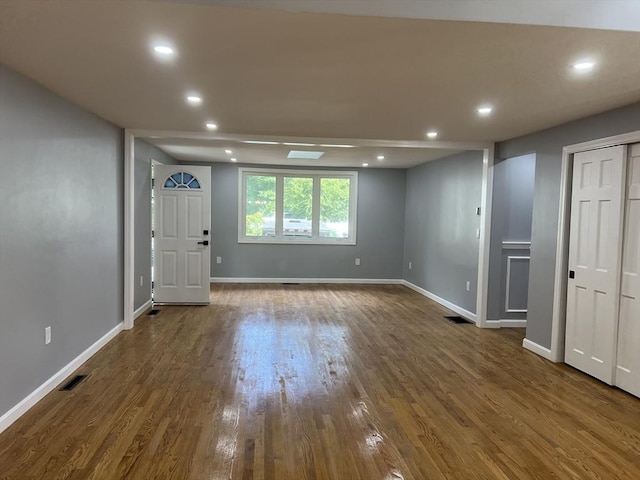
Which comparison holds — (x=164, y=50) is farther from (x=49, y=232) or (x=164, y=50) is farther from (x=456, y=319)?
(x=456, y=319)

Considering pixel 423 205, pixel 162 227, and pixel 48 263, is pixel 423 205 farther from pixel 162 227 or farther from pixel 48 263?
pixel 48 263

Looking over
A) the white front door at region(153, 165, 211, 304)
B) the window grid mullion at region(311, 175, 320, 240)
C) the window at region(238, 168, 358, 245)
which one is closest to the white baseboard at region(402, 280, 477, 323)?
the window at region(238, 168, 358, 245)

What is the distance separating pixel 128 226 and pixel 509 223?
4.60m

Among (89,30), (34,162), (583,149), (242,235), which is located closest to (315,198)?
(242,235)

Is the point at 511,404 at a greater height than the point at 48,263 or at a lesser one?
lesser

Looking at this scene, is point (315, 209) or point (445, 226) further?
point (315, 209)

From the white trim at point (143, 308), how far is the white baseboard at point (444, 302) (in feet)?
14.2

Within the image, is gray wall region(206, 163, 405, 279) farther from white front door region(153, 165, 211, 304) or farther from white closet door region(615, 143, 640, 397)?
white closet door region(615, 143, 640, 397)

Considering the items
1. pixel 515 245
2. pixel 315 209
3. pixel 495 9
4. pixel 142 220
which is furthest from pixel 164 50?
pixel 315 209

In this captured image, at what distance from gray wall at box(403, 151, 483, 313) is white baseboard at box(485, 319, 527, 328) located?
38 centimetres

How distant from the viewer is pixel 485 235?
5.27 metres

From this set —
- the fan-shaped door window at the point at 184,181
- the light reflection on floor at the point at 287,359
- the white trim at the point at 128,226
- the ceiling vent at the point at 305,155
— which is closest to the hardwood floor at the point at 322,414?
the light reflection on floor at the point at 287,359

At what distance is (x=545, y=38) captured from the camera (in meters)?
2.09

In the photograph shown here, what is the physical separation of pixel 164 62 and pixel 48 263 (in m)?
1.75
